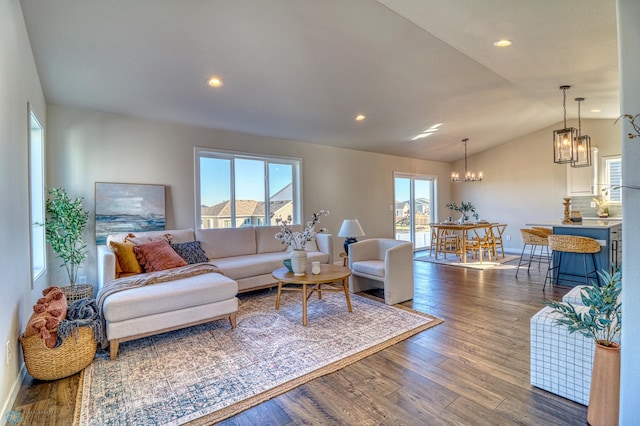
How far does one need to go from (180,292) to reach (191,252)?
1.22 m

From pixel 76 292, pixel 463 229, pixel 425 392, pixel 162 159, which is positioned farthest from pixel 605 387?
pixel 463 229

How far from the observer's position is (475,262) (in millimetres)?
6410

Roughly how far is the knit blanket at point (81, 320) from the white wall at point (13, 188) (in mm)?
266

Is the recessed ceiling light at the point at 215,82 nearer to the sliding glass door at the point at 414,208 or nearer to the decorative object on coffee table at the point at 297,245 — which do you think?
the decorative object on coffee table at the point at 297,245

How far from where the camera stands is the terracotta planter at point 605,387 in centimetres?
160

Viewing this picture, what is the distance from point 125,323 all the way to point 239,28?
270cm

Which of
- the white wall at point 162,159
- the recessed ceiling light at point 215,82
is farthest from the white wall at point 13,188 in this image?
the recessed ceiling light at point 215,82

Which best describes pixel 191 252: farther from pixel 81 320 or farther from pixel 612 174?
pixel 612 174

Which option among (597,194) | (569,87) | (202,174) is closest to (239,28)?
(202,174)

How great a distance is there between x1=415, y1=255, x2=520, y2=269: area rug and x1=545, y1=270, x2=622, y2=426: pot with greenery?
4.39 metres

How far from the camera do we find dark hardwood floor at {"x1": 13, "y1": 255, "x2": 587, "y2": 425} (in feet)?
5.88

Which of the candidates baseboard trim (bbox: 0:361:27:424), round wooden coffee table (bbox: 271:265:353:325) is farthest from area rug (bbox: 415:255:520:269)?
baseboard trim (bbox: 0:361:27:424)

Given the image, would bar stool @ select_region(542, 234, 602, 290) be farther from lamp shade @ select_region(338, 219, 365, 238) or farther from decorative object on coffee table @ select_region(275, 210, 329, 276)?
decorative object on coffee table @ select_region(275, 210, 329, 276)

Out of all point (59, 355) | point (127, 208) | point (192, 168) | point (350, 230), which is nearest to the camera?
point (59, 355)
